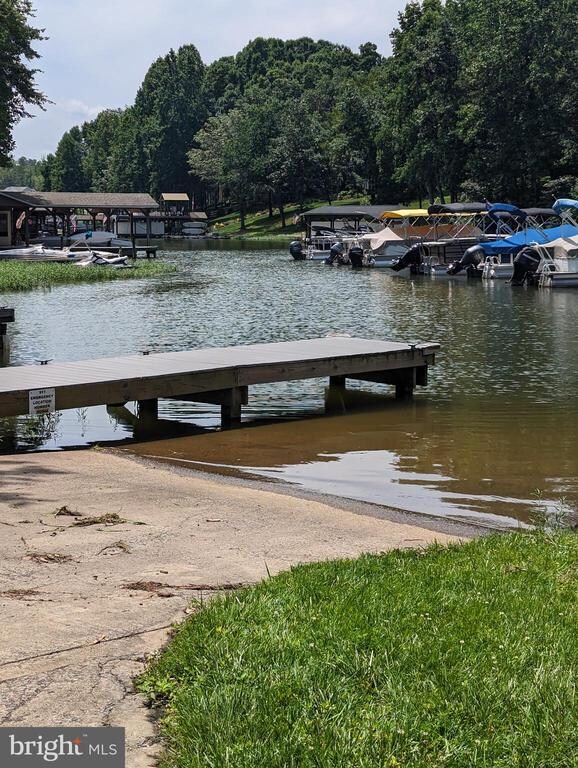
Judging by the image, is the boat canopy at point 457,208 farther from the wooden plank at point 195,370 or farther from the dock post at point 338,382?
the wooden plank at point 195,370

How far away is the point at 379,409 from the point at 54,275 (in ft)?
118

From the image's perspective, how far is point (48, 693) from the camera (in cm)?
474

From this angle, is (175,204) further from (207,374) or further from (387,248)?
(207,374)

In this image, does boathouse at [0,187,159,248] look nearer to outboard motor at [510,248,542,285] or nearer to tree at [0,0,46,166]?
tree at [0,0,46,166]

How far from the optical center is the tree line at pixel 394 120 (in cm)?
8131

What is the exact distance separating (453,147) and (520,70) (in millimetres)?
10634

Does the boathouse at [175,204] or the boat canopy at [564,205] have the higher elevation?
the boathouse at [175,204]

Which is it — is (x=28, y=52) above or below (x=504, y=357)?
above

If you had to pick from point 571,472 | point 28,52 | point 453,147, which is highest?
point 28,52

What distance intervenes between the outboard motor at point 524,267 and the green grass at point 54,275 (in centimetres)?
1926

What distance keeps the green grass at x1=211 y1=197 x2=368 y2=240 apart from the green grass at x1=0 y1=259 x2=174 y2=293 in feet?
201

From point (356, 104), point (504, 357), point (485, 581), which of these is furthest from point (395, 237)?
point (485, 581)

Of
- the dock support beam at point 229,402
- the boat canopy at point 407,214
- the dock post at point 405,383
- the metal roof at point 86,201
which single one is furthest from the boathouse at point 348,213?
the dock support beam at point 229,402

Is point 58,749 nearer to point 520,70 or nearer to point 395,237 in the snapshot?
point 395,237
